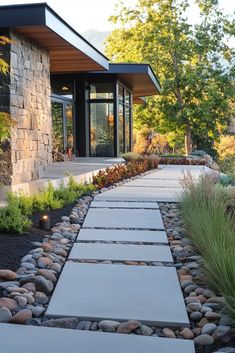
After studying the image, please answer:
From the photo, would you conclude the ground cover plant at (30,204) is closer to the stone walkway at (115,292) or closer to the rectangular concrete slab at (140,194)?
the rectangular concrete slab at (140,194)

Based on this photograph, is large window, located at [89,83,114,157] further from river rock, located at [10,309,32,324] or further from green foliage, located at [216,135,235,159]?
river rock, located at [10,309,32,324]

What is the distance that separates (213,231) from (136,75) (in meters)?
12.7

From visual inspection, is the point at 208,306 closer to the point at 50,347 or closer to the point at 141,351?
the point at 141,351

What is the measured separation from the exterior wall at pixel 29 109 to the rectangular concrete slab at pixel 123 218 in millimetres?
1722

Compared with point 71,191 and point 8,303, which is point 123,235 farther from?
point 71,191

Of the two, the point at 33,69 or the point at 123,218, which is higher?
the point at 33,69

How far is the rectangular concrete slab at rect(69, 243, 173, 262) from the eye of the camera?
14.2ft

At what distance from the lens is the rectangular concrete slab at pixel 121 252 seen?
170 inches

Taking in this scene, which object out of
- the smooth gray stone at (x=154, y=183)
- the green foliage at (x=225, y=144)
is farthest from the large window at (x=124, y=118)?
the green foliage at (x=225, y=144)

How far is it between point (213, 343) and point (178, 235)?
2632 millimetres

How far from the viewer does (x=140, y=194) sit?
848 centimetres

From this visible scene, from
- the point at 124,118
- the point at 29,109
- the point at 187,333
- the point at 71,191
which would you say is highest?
the point at 124,118

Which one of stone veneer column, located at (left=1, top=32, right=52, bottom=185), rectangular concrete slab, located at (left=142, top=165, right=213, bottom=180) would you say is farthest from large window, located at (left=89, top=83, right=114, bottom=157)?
stone veneer column, located at (left=1, top=32, right=52, bottom=185)

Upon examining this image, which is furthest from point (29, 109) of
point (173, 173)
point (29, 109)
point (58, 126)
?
point (58, 126)
